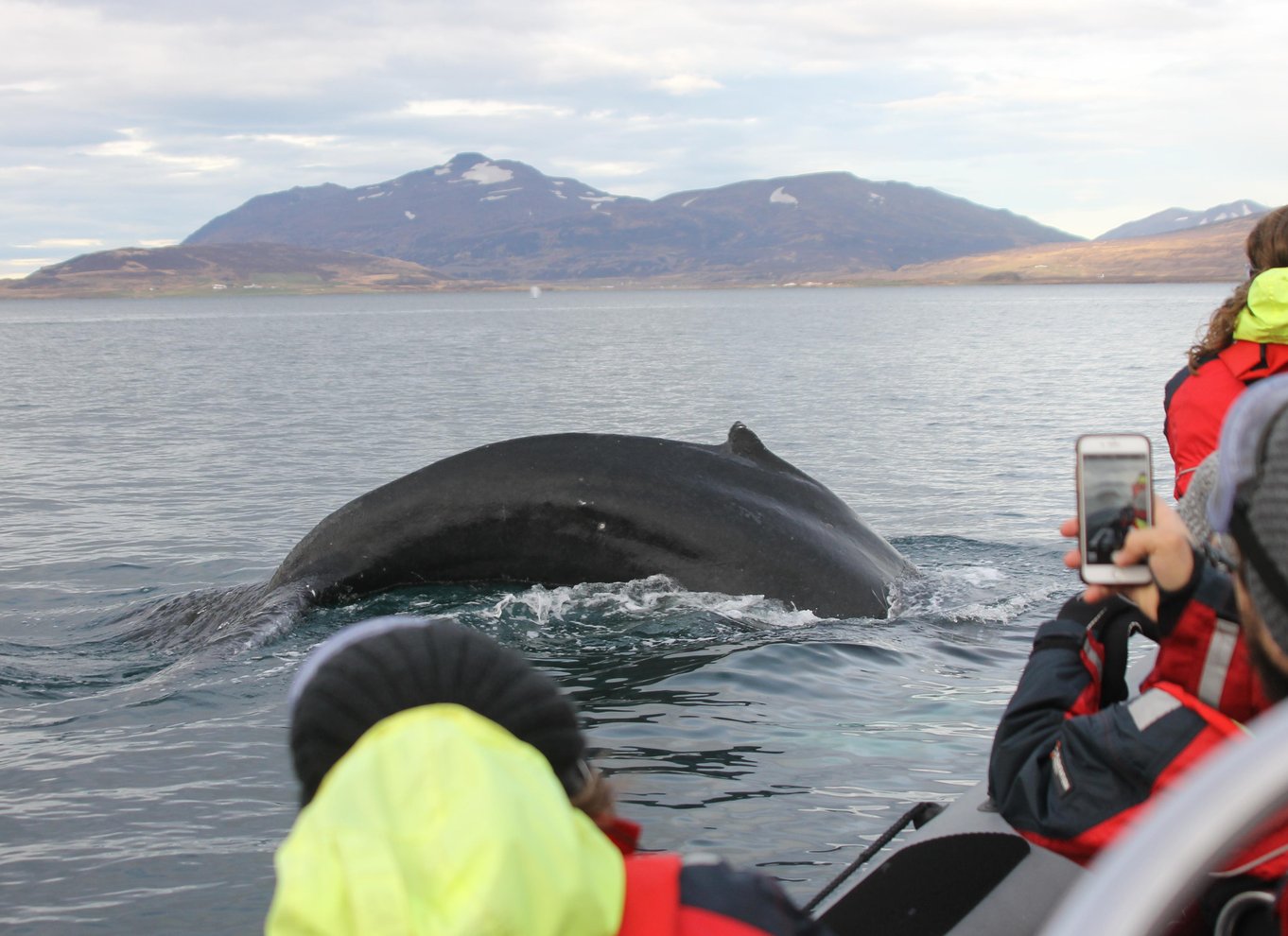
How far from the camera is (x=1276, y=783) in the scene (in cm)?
139

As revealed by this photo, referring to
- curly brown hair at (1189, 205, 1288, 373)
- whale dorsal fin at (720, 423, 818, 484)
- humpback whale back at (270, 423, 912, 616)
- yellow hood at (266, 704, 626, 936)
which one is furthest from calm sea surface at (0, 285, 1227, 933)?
curly brown hair at (1189, 205, 1288, 373)

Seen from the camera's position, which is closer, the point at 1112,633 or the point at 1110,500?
the point at 1110,500

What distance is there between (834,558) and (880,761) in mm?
1517

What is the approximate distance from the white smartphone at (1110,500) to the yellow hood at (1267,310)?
2.60m

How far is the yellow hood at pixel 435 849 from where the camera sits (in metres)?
1.54

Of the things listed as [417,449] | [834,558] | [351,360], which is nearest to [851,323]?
[351,360]

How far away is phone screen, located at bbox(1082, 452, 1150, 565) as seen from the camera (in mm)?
2848

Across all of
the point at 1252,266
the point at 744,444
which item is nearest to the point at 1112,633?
the point at 1252,266

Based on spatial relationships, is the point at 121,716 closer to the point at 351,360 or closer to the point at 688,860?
the point at 688,860

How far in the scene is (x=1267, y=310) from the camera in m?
5.22

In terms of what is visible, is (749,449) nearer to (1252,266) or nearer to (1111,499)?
(1252,266)

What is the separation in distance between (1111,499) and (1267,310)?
110 inches

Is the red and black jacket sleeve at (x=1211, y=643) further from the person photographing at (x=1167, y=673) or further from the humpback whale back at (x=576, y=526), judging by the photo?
the humpback whale back at (x=576, y=526)

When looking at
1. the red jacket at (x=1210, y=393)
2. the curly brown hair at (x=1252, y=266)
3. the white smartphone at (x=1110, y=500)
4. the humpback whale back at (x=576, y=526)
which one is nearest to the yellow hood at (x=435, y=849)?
the white smartphone at (x=1110, y=500)
